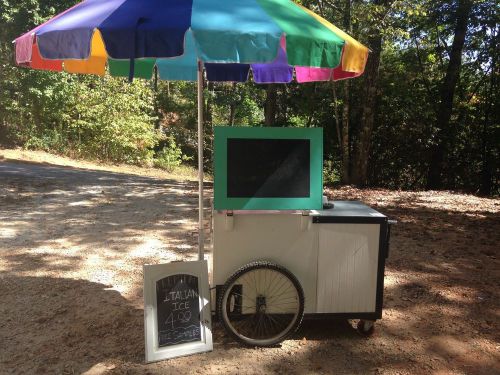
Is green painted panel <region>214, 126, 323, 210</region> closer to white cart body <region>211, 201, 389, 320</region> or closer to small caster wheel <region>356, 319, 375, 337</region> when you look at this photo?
white cart body <region>211, 201, 389, 320</region>

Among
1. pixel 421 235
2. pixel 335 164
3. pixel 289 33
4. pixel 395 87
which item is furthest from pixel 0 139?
pixel 289 33

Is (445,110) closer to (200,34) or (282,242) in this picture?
(282,242)

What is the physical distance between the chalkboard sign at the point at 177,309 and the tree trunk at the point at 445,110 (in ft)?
36.8

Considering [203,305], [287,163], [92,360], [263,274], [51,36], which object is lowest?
[92,360]

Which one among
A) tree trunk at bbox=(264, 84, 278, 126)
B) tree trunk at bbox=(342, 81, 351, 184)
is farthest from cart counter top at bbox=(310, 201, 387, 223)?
tree trunk at bbox=(264, 84, 278, 126)

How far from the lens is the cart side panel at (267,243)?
9.52 ft

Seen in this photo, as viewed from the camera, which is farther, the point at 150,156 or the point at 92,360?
the point at 150,156

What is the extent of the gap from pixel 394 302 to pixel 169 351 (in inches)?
78.5

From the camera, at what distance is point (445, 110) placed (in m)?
12.4

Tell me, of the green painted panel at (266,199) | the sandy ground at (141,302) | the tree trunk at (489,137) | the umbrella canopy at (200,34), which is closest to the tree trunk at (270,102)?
the sandy ground at (141,302)

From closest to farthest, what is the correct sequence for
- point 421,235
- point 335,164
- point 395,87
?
point 421,235
point 395,87
point 335,164

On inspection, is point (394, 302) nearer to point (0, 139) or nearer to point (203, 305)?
point (203, 305)

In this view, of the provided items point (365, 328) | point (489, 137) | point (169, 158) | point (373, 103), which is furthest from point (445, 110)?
point (169, 158)

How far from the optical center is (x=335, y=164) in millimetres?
14094
